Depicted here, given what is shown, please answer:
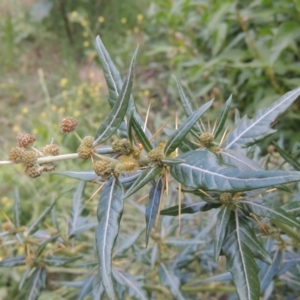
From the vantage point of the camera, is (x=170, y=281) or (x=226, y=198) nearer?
(x=226, y=198)

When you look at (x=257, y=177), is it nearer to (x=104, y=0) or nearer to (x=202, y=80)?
(x=202, y=80)

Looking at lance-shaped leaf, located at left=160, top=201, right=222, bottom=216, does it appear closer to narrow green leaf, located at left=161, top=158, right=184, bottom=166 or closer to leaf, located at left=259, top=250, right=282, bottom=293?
narrow green leaf, located at left=161, top=158, right=184, bottom=166

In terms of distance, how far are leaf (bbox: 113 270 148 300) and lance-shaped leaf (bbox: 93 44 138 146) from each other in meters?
0.69

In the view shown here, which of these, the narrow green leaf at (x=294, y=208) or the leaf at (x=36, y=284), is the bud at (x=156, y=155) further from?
the leaf at (x=36, y=284)

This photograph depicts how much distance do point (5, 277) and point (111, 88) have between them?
2063mm

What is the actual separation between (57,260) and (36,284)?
0.09 meters

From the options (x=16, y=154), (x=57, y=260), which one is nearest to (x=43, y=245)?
(x=57, y=260)

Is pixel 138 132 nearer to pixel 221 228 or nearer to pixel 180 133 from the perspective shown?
pixel 180 133

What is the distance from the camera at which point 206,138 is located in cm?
85

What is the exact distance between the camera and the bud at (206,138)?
847 millimetres

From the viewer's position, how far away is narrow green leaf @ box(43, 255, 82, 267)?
3.94 ft

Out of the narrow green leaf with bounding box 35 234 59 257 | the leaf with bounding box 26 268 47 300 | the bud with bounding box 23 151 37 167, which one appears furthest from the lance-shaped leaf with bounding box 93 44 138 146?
the leaf with bounding box 26 268 47 300

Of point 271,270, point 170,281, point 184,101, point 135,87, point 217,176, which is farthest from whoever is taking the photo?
point 135,87

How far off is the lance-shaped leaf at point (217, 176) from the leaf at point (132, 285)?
66 cm
